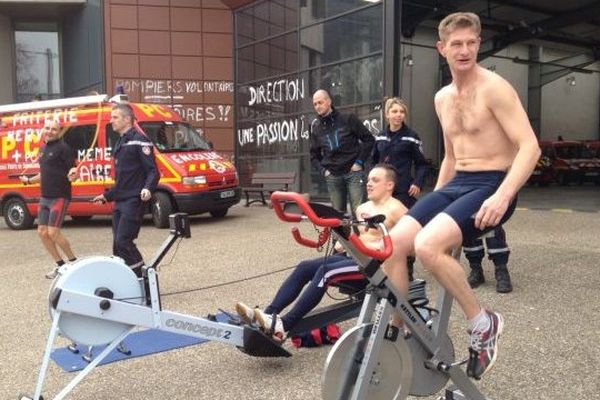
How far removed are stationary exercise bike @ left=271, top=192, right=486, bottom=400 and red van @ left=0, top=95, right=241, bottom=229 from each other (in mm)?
8539

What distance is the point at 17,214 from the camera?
12.5m

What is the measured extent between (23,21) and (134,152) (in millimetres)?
22280

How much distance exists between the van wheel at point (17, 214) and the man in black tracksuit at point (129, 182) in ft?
25.1

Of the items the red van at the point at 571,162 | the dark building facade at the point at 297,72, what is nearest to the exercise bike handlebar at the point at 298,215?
the dark building facade at the point at 297,72

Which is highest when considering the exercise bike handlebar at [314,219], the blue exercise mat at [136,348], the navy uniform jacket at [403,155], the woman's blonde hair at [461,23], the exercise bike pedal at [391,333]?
the woman's blonde hair at [461,23]

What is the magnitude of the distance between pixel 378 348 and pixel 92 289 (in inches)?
61.8

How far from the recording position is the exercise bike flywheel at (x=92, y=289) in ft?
10.4

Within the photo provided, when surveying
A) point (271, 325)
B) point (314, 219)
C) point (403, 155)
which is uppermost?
point (403, 155)

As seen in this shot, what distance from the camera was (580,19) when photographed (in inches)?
869

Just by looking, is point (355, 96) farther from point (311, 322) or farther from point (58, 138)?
point (311, 322)

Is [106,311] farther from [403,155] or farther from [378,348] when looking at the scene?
[403,155]

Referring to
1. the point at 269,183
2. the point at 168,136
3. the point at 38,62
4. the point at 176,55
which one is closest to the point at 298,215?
the point at 168,136

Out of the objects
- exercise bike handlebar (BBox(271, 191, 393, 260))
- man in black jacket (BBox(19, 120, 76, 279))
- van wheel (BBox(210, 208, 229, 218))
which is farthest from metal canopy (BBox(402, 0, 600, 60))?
exercise bike handlebar (BBox(271, 191, 393, 260))

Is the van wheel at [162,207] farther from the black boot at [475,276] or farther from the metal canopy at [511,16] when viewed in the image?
the metal canopy at [511,16]
